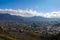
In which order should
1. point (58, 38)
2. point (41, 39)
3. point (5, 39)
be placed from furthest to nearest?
1. point (41, 39)
2. point (58, 38)
3. point (5, 39)

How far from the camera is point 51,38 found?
3544 cm

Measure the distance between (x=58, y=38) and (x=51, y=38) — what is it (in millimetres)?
1574

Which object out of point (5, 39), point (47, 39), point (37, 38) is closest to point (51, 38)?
point (47, 39)

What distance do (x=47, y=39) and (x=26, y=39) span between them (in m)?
4.10

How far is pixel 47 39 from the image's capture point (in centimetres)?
3534

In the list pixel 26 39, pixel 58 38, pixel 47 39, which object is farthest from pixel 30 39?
pixel 58 38

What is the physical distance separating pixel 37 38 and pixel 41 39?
1.04 metres

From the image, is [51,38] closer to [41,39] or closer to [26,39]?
[41,39]

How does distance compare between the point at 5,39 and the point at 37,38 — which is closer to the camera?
the point at 5,39

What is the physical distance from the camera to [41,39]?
37.1 metres

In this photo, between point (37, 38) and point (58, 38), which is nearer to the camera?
point (58, 38)

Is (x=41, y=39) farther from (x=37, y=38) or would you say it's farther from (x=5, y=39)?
(x=5, y=39)

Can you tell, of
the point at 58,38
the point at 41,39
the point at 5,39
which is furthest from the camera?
the point at 41,39

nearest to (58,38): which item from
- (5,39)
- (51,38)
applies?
(51,38)
